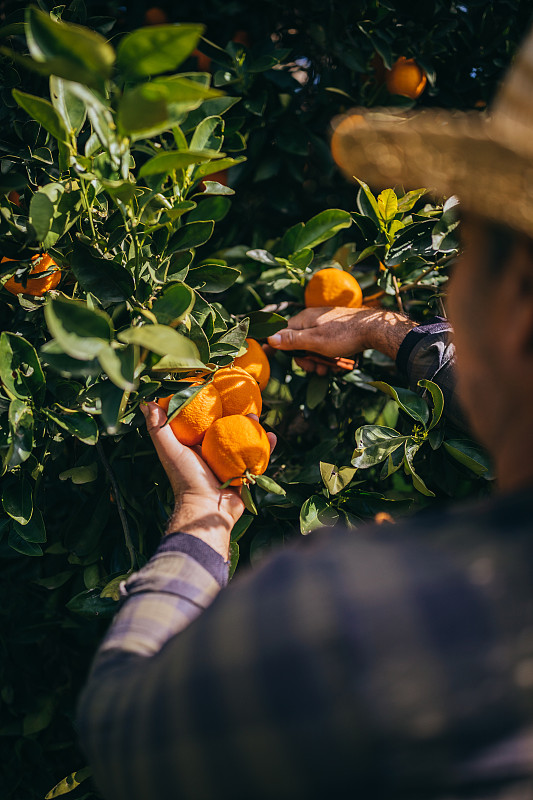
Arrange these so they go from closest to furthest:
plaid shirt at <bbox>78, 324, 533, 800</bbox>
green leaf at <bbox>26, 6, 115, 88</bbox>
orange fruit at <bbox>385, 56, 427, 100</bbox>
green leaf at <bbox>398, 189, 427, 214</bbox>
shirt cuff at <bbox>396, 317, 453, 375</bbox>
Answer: plaid shirt at <bbox>78, 324, 533, 800</bbox> < green leaf at <bbox>26, 6, 115, 88</bbox> < green leaf at <bbox>398, 189, 427, 214</bbox> < shirt cuff at <bbox>396, 317, 453, 375</bbox> < orange fruit at <bbox>385, 56, 427, 100</bbox>

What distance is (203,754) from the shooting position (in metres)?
0.53

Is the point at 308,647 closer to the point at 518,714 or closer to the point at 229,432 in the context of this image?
the point at 518,714

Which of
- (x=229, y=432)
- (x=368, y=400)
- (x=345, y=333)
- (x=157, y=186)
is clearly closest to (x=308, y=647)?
(x=229, y=432)

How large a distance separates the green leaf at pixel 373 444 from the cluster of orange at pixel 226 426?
16cm

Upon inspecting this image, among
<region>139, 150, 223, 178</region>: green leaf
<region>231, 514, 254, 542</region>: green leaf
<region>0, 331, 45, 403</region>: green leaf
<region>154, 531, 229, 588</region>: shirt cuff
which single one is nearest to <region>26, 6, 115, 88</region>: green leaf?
<region>139, 150, 223, 178</region>: green leaf

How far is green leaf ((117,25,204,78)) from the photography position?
2.16 feet

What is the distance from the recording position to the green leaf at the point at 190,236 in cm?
98

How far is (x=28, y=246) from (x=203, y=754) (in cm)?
79

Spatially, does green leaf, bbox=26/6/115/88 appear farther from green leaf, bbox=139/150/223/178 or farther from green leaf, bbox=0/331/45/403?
green leaf, bbox=0/331/45/403

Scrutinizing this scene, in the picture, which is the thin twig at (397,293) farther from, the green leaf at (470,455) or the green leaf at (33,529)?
the green leaf at (33,529)

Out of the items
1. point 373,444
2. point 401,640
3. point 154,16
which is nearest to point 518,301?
point 401,640

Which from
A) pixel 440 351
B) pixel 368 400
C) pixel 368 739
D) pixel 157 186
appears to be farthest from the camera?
pixel 368 400

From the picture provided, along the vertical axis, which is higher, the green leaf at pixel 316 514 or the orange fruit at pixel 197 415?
the orange fruit at pixel 197 415

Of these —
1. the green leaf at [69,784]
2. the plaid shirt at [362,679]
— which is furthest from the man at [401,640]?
the green leaf at [69,784]
